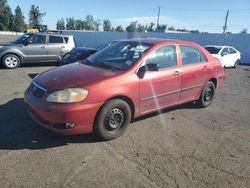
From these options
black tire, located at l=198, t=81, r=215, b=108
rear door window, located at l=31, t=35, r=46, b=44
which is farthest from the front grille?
rear door window, located at l=31, t=35, r=46, b=44

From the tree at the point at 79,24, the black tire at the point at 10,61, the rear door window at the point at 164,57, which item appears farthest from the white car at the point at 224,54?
the tree at the point at 79,24

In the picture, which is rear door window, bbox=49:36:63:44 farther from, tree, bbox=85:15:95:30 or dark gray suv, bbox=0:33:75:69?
tree, bbox=85:15:95:30

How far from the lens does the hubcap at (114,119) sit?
415 cm

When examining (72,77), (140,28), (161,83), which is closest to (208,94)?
(161,83)

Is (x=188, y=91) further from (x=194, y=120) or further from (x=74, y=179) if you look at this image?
(x=74, y=179)

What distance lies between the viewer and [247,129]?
5.18 metres

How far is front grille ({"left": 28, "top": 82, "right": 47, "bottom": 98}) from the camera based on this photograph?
3992 millimetres

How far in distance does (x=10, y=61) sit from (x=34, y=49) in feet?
3.88

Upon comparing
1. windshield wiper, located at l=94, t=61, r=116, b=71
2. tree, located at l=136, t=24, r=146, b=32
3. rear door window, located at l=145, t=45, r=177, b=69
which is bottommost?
tree, located at l=136, t=24, r=146, b=32

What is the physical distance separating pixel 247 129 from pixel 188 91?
1.41m

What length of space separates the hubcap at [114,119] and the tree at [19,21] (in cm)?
10049

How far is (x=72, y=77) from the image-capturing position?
13.9 feet

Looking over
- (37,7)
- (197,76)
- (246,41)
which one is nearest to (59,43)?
(197,76)

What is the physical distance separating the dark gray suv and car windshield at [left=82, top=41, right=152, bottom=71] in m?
7.20
